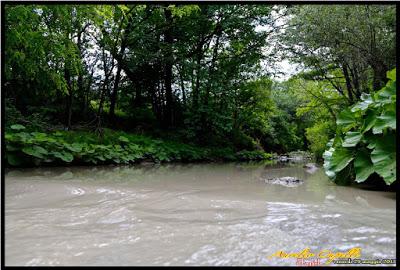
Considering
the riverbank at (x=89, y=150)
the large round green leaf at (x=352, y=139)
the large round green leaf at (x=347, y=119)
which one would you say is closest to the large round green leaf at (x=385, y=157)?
the large round green leaf at (x=352, y=139)

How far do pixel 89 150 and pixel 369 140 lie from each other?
233 inches

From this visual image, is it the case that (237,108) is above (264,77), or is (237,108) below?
below

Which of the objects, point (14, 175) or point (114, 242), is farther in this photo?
point (14, 175)

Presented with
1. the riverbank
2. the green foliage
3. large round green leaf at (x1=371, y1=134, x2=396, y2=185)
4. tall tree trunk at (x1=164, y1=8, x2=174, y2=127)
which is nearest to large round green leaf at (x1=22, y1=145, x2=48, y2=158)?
the riverbank

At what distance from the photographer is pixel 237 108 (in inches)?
591

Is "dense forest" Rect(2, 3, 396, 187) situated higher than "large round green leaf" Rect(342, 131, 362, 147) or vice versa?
"dense forest" Rect(2, 3, 396, 187)

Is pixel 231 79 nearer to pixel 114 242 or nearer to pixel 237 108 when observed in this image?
pixel 237 108

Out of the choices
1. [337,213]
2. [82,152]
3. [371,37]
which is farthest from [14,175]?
[371,37]

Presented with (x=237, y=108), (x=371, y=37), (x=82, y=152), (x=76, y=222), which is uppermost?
(x=371, y=37)

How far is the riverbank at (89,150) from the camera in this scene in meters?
6.32

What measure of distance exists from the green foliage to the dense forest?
0.07ft

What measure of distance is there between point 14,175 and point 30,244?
3955 millimetres

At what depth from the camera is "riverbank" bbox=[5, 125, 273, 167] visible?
6.32m

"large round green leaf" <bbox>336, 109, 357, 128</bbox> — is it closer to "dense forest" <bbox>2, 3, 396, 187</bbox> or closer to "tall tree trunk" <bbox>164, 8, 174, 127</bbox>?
"dense forest" <bbox>2, 3, 396, 187</bbox>
